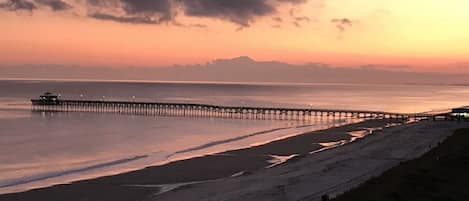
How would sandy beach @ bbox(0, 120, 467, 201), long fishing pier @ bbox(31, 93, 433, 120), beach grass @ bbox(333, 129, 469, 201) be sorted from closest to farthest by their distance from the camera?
beach grass @ bbox(333, 129, 469, 201) < sandy beach @ bbox(0, 120, 467, 201) < long fishing pier @ bbox(31, 93, 433, 120)

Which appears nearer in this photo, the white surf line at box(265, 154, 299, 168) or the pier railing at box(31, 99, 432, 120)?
the white surf line at box(265, 154, 299, 168)

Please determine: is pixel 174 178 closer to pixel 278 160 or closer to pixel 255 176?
pixel 255 176

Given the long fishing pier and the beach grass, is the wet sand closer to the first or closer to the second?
the beach grass

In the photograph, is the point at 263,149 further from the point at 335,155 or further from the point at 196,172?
the point at 196,172

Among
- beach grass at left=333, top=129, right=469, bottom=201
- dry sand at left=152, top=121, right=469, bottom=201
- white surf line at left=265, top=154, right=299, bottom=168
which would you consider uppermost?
beach grass at left=333, top=129, right=469, bottom=201

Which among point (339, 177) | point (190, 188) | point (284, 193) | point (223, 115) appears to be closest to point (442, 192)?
point (284, 193)

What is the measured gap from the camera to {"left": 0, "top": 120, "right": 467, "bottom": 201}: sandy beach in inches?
771

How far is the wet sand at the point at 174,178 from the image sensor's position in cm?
2005

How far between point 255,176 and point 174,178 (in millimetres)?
3515

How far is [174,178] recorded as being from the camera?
2434 cm

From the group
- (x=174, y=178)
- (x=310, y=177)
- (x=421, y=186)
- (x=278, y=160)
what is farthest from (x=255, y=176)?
(x=421, y=186)

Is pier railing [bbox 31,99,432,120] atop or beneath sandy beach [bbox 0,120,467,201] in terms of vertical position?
atop

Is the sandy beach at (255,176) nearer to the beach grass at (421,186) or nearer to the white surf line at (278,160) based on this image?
the white surf line at (278,160)

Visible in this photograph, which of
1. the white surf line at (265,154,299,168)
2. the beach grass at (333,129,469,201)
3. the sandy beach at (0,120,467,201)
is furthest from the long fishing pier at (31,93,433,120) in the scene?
the beach grass at (333,129,469,201)
